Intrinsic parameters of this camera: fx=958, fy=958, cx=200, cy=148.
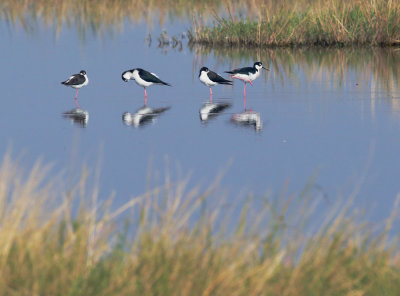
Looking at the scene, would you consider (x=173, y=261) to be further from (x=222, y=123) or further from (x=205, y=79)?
(x=205, y=79)

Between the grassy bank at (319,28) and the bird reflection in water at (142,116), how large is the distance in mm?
8817

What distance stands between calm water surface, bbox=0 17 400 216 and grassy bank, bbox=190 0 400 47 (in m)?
0.74

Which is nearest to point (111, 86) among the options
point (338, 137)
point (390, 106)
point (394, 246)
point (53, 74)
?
point (53, 74)

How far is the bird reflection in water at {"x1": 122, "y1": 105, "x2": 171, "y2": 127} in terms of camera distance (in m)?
13.1

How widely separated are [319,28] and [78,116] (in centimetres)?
1102

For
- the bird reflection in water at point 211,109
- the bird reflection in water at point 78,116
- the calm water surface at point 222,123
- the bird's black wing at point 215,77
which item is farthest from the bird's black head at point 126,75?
the bird reflection in water at point 78,116

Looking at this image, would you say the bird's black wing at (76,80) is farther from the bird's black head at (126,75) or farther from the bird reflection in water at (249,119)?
the bird reflection in water at (249,119)

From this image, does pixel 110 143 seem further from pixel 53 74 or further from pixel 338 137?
pixel 53 74

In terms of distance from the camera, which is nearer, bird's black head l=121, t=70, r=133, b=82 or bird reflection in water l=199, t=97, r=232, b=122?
bird reflection in water l=199, t=97, r=232, b=122

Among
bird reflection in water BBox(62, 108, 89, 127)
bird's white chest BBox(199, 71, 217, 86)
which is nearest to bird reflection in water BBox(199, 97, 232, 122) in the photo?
bird's white chest BBox(199, 71, 217, 86)

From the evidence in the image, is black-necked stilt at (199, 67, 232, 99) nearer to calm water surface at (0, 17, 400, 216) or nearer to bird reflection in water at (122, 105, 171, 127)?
calm water surface at (0, 17, 400, 216)

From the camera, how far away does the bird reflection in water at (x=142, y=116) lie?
1309cm

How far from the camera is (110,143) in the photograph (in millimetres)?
11406

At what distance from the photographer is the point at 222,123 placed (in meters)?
13.0
